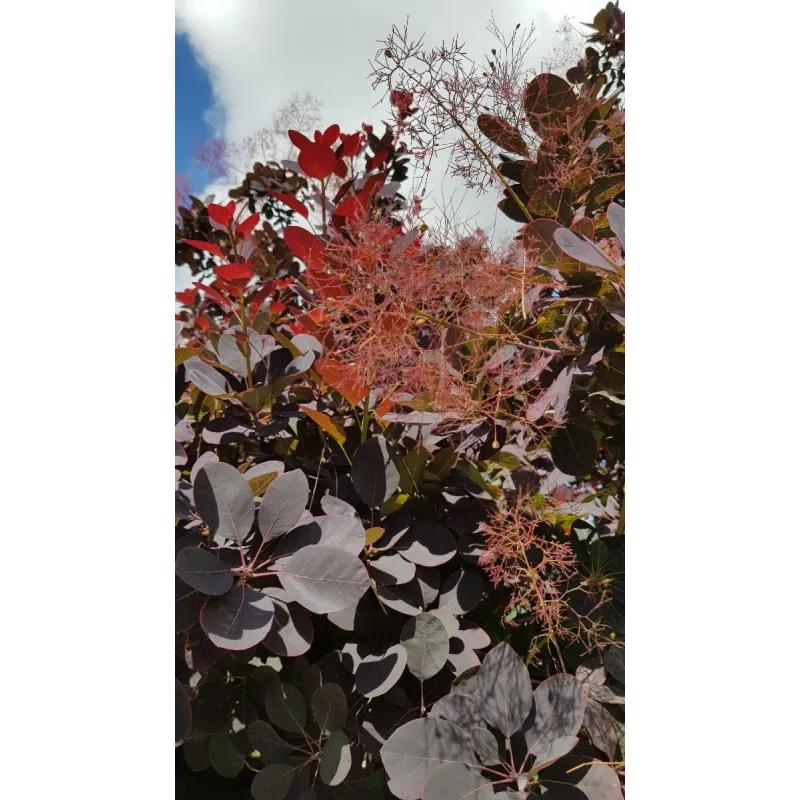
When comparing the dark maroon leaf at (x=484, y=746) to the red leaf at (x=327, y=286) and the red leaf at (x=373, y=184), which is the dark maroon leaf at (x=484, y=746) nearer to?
the red leaf at (x=327, y=286)

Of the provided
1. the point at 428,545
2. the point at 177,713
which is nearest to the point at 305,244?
the point at 428,545

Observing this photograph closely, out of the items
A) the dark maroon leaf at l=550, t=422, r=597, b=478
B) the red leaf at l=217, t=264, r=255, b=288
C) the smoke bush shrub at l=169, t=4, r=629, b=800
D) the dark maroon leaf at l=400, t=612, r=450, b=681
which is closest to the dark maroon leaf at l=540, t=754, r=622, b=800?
the smoke bush shrub at l=169, t=4, r=629, b=800

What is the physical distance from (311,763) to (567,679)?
8.2 inches

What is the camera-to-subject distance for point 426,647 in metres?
0.46

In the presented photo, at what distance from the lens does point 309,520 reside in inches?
17.8

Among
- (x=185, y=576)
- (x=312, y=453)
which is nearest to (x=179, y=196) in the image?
(x=312, y=453)

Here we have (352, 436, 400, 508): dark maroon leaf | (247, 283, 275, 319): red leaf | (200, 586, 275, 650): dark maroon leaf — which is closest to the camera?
(200, 586, 275, 650): dark maroon leaf

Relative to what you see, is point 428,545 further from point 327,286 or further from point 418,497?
point 327,286

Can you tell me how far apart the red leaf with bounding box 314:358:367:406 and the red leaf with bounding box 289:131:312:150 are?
186 millimetres

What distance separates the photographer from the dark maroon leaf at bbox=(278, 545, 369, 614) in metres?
0.40

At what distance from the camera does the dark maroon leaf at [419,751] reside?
16.3 inches

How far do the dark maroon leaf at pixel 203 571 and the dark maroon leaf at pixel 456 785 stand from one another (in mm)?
185

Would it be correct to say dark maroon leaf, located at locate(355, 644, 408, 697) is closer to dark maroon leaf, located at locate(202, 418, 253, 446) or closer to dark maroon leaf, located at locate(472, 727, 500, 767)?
dark maroon leaf, located at locate(472, 727, 500, 767)
